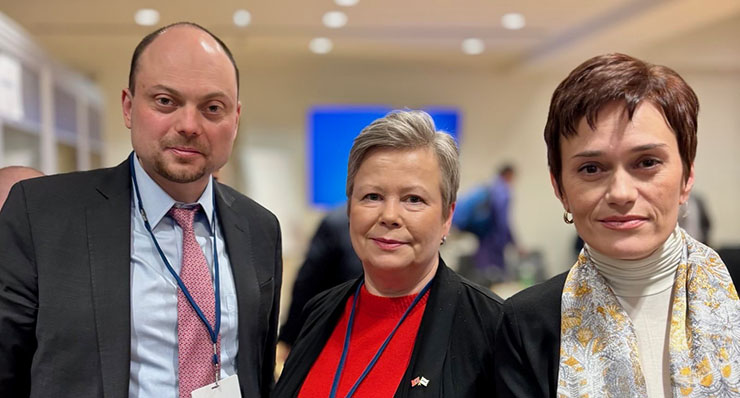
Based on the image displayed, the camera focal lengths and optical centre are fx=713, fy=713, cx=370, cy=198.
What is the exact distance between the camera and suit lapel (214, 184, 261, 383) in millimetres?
1905

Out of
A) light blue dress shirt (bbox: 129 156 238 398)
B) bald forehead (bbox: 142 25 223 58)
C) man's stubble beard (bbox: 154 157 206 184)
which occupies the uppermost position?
bald forehead (bbox: 142 25 223 58)

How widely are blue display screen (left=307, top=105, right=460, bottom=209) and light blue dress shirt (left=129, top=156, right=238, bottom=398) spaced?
28.3 ft

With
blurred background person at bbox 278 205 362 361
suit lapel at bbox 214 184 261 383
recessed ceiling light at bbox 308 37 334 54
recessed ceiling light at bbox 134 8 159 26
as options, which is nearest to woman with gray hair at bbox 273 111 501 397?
suit lapel at bbox 214 184 261 383

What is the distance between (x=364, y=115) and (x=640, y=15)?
175 inches

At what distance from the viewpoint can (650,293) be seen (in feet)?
4.65

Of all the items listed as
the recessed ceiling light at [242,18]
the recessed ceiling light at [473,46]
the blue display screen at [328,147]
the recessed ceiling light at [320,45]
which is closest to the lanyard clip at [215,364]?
the recessed ceiling light at [242,18]

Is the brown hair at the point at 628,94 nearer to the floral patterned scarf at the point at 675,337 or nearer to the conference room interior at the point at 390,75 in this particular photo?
the floral patterned scarf at the point at 675,337

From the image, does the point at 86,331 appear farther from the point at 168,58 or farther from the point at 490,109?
the point at 490,109

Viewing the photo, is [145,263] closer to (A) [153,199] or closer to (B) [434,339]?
(A) [153,199]

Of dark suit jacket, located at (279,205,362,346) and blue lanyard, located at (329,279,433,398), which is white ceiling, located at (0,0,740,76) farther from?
blue lanyard, located at (329,279,433,398)

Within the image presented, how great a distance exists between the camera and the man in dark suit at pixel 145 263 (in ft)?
5.41

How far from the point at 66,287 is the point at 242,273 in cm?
47

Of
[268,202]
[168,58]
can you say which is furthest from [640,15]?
[168,58]

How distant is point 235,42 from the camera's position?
9.16m
